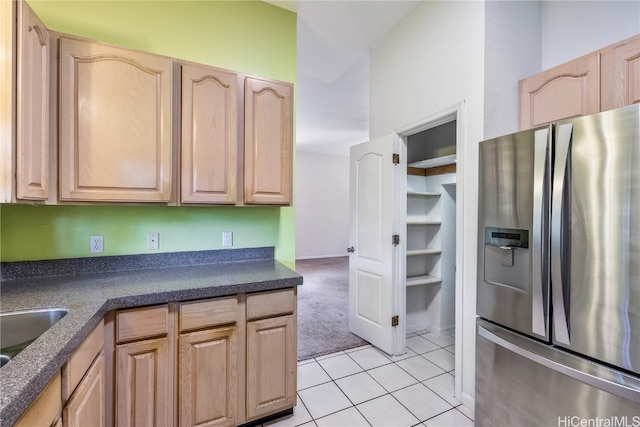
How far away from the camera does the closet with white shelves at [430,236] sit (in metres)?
3.10

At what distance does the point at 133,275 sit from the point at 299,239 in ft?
19.2

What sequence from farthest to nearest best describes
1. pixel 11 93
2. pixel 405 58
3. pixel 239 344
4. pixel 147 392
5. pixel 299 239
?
pixel 299 239 → pixel 405 58 → pixel 239 344 → pixel 147 392 → pixel 11 93

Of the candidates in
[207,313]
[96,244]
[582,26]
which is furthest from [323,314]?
[582,26]

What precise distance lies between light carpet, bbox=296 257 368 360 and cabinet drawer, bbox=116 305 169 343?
151 centimetres

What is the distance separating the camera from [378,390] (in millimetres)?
2139

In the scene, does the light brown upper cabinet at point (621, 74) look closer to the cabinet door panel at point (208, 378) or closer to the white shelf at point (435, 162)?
the white shelf at point (435, 162)

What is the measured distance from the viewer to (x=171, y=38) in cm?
199

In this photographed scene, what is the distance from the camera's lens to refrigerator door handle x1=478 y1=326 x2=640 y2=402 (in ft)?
3.40

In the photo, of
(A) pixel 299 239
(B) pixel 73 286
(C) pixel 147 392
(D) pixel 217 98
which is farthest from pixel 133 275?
(A) pixel 299 239

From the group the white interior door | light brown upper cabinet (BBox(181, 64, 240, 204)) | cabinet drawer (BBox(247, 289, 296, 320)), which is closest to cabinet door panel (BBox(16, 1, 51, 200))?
light brown upper cabinet (BBox(181, 64, 240, 204))

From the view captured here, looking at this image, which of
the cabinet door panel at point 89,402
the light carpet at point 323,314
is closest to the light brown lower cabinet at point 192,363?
the cabinet door panel at point 89,402

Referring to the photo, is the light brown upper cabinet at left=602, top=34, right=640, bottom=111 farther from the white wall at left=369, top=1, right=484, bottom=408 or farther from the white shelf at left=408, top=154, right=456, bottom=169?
the white shelf at left=408, top=154, right=456, bottom=169

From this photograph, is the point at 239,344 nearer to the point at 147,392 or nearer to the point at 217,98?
the point at 147,392

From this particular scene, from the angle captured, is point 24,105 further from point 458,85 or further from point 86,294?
point 458,85
